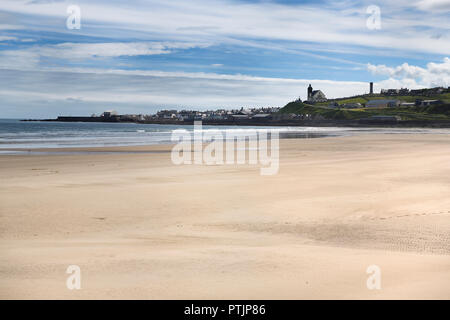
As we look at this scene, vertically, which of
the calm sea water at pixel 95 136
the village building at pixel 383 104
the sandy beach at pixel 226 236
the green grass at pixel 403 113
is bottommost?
the sandy beach at pixel 226 236

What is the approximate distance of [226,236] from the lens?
7.01 m

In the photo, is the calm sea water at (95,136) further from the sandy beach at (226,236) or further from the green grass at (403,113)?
the green grass at (403,113)

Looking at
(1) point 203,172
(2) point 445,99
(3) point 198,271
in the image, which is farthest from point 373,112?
(3) point 198,271

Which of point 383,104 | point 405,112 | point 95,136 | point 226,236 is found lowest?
point 226,236

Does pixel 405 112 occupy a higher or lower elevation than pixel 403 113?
higher

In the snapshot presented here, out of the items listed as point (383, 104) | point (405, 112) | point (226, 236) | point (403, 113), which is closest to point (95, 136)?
point (226, 236)

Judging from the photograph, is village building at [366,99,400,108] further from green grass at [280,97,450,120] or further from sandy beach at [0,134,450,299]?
sandy beach at [0,134,450,299]

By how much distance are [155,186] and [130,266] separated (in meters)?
6.85

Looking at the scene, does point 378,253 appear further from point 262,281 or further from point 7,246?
point 7,246

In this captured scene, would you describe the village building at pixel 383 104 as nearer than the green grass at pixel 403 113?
No

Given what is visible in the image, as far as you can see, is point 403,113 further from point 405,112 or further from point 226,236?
point 226,236

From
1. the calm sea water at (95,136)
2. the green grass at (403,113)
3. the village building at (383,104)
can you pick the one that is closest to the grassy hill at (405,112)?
the green grass at (403,113)

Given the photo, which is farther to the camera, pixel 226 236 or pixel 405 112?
pixel 405 112

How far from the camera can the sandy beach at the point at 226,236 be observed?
185 inches
